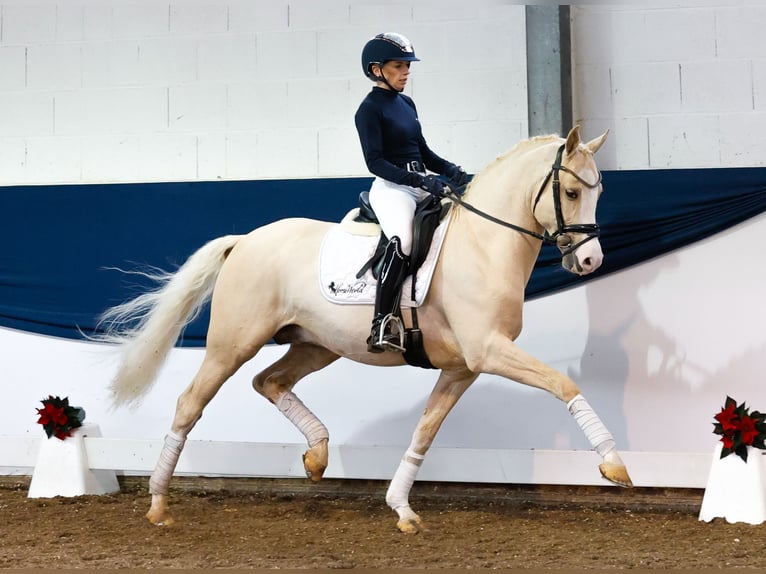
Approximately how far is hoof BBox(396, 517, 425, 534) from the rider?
76 centimetres

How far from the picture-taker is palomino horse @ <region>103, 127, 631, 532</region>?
379 centimetres

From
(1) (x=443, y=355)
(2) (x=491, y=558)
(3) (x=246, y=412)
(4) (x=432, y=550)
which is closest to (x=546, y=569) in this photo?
(2) (x=491, y=558)

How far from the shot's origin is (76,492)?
16.6 feet

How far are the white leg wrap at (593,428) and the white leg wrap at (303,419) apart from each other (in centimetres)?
133

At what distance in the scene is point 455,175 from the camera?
4543mm

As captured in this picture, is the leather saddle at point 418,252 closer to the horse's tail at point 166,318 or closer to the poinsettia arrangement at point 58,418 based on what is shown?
the horse's tail at point 166,318

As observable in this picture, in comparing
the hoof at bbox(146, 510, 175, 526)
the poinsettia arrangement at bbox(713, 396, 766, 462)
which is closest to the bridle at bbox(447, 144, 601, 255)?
the poinsettia arrangement at bbox(713, 396, 766, 462)

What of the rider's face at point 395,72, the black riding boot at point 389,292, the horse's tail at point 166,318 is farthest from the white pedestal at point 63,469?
the rider's face at point 395,72

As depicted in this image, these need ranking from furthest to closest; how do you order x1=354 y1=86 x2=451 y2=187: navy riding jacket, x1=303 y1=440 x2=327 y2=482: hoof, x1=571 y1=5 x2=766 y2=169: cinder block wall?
x1=571 y1=5 x2=766 y2=169: cinder block wall < x1=303 y1=440 x2=327 y2=482: hoof < x1=354 y1=86 x2=451 y2=187: navy riding jacket

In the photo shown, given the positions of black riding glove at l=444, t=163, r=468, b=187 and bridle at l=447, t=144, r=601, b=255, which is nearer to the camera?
bridle at l=447, t=144, r=601, b=255

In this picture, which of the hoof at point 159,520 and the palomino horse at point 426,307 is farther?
the hoof at point 159,520

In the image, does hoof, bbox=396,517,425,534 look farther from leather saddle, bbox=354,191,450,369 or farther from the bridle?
the bridle

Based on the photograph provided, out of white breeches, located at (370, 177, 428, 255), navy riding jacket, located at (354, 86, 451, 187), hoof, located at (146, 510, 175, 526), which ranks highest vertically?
navy riding jacket, located at (354, 86, 451, 187)

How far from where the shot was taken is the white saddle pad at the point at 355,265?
13.4 feet
